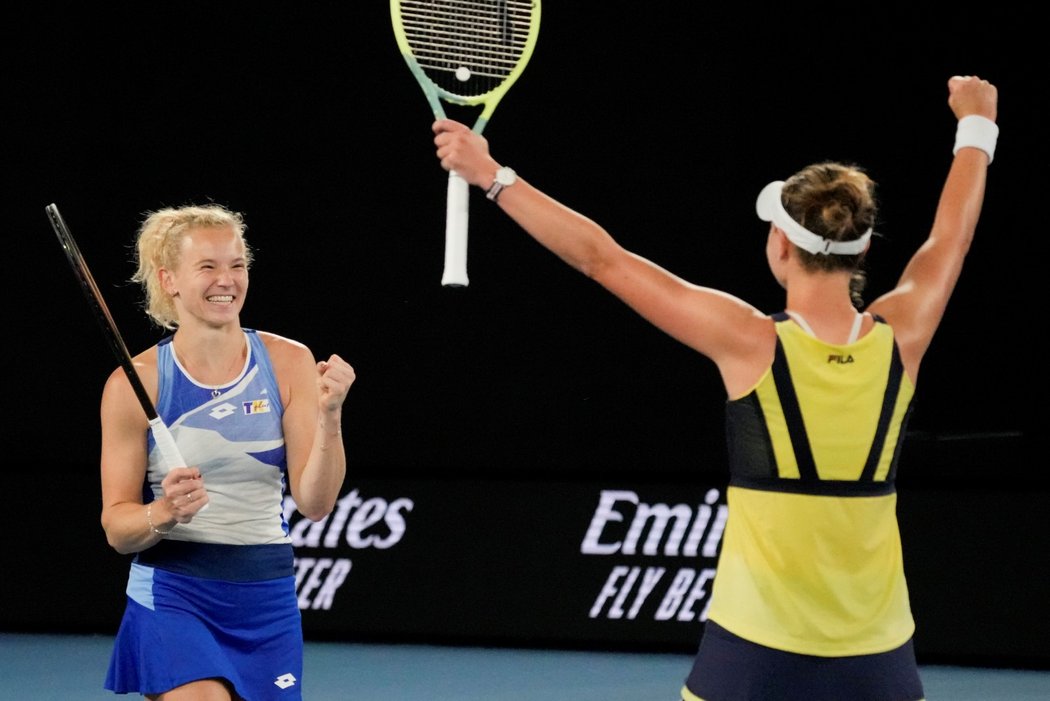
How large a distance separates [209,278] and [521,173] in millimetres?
4343

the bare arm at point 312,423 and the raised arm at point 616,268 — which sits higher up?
the raised arm at point 616,268

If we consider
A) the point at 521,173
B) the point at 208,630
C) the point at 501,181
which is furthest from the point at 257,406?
the point at 521,173

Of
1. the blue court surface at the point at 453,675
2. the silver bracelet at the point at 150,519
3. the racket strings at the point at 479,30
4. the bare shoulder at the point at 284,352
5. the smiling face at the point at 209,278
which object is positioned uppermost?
the racket strings at the point at 479,30

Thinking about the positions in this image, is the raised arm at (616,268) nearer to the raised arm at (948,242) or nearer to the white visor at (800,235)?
the white visor at (800,235)

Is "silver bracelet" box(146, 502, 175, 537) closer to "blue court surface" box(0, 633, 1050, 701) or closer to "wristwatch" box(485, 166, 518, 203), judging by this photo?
"wristwatch" box(485, 166, 518, 203)

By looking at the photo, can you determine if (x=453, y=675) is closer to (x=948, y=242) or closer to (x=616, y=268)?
(x=948, y=242)

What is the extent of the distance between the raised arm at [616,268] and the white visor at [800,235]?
5.7 inches

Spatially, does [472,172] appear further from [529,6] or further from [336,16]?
[336,16]

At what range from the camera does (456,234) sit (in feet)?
8.81

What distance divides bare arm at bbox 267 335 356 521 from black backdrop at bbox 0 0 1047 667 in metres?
3.98

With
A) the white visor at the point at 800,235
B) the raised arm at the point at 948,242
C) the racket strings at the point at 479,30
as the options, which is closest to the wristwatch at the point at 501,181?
the white visor at the point at 800,235

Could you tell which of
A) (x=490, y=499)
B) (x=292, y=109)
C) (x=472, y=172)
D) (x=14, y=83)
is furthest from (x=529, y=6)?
(x=14, y=83)

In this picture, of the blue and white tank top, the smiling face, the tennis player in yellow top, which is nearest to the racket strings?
the smiling face

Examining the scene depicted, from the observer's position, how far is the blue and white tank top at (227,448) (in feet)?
10.5
